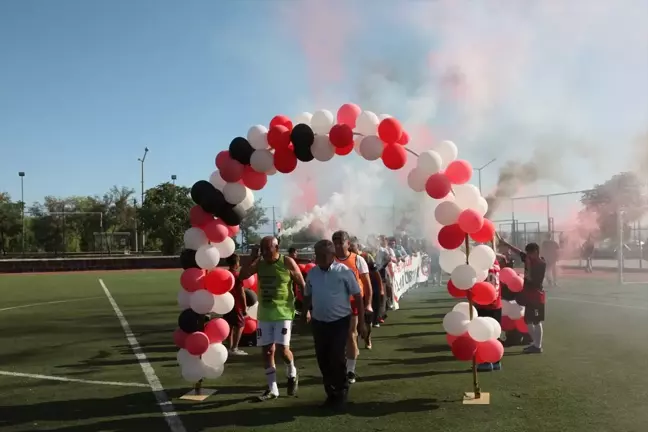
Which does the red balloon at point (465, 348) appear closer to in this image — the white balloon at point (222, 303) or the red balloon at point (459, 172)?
the red balloon at point (459, 172)

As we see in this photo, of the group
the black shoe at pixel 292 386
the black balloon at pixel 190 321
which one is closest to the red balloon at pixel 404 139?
the black shoe at pixel 292 386

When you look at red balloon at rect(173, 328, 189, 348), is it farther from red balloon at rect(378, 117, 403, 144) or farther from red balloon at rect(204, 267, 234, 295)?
red balloon at rect(378, 117, 403, 144)

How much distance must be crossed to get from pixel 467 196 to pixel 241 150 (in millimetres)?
2642

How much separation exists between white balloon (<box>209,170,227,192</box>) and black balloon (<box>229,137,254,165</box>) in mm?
305

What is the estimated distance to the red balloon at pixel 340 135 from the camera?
6.82m

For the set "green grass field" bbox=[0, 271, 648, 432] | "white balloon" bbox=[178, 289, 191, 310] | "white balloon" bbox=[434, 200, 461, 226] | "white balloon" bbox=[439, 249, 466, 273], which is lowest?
"green grass field" bbox=[0, 271, 648, 432]

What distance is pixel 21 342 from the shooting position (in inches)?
435

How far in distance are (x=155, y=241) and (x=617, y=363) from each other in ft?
177

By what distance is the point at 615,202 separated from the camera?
25266 millimetres

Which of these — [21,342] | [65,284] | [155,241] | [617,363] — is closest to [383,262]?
[617,363]

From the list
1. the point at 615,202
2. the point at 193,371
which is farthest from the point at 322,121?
the point at 615,202


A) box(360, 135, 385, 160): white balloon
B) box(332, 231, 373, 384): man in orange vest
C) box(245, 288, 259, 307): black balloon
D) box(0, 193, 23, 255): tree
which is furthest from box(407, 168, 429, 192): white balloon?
box(0, 193, 23, 255): tree

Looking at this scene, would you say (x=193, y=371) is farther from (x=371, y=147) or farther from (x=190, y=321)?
(x=371, y=147)

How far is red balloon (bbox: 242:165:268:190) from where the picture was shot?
7.18m
